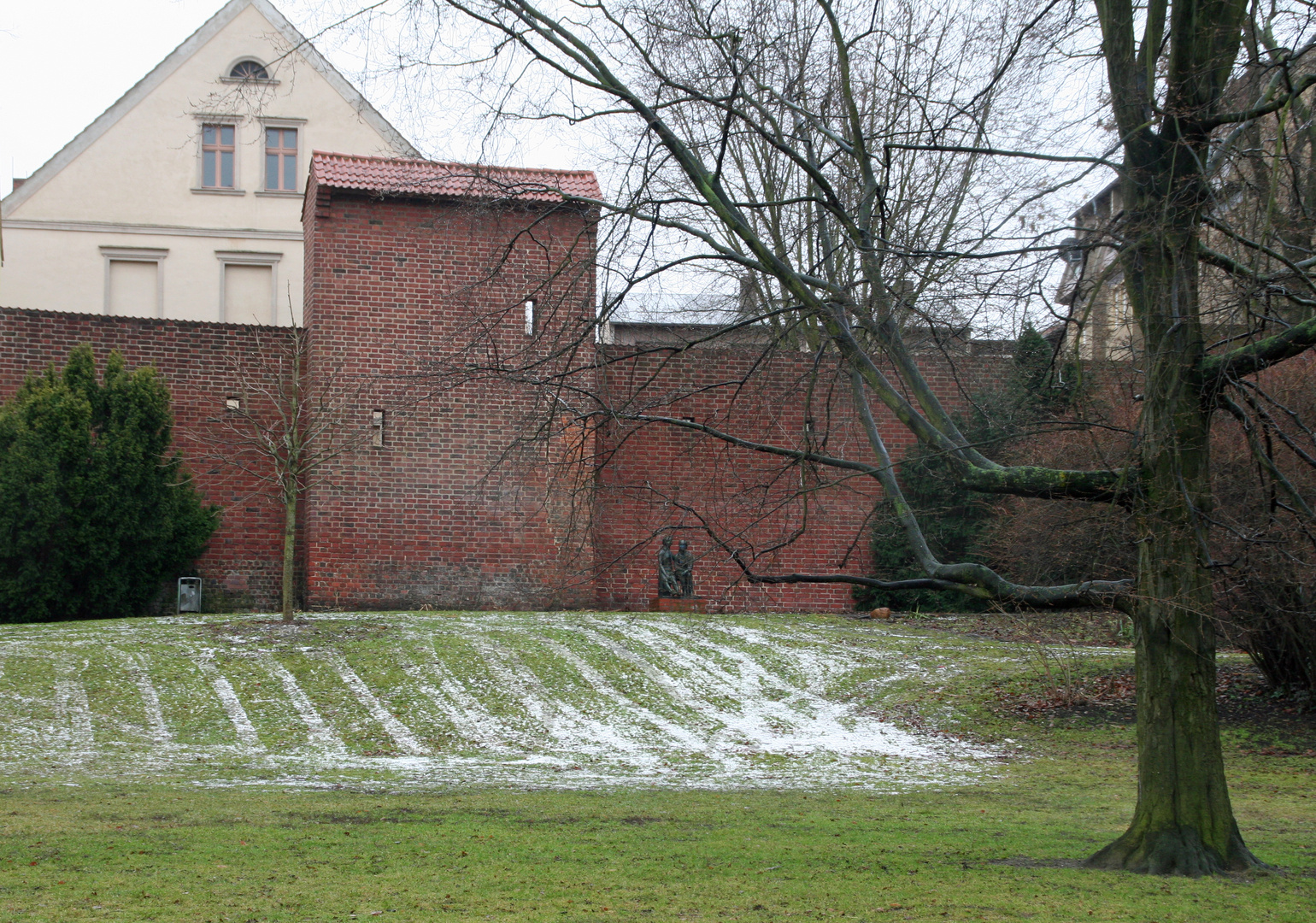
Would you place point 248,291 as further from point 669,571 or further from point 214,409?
point 669,571

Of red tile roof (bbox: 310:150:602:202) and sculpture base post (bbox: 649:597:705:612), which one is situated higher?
red tile roof (bbox: 310:150:602:202)

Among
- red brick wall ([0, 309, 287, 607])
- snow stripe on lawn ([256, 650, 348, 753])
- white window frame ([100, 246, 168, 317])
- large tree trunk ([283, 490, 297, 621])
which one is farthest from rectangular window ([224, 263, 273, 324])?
snow stripe on lawn ([256, 650, 348, 753])

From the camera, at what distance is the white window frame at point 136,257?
3031 centimetres

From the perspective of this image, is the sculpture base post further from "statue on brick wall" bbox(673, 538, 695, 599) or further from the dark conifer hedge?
the dark conifer hedge

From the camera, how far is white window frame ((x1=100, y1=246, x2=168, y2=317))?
30312mm

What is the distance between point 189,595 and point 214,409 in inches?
114

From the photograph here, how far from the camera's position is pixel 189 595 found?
1784cm

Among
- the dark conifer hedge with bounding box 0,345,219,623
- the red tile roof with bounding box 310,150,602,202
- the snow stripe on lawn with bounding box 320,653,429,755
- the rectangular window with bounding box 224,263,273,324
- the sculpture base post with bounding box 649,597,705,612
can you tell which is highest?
the rectangular window with bounding box 224,263,273,324

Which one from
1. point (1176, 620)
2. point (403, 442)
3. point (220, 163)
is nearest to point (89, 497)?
point (403, 442)

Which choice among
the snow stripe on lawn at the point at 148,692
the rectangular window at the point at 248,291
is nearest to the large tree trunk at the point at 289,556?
the snow stripe on lawn at the point at 148,692

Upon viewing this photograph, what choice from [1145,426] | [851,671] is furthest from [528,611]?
[1145,426]

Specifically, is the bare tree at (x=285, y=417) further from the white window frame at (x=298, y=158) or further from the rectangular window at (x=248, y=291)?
the white window frame at (x=298, y=158)

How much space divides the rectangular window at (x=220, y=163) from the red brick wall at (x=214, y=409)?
45.0 ft

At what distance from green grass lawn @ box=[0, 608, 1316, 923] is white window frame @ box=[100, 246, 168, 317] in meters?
18.5
